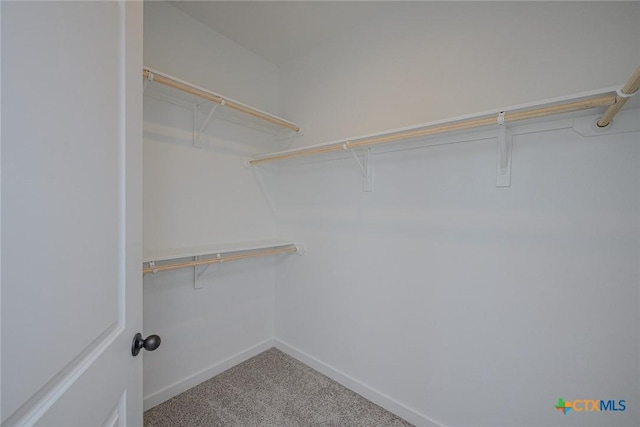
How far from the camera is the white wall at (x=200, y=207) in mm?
1713

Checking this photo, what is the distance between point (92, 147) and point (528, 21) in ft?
6.12

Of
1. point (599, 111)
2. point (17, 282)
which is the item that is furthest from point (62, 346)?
point (599, 111)

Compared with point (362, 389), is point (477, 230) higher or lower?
higher

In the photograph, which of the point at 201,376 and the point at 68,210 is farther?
the point at 201,376

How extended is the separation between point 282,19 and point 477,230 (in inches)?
76.0

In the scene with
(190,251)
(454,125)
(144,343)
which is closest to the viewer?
(144,343)

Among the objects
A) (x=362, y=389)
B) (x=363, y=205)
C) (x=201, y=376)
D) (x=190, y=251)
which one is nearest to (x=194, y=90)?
(x=190, y=251)

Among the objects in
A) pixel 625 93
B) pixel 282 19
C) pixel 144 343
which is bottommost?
pixel 144 343

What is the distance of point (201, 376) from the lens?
1972 millimetres

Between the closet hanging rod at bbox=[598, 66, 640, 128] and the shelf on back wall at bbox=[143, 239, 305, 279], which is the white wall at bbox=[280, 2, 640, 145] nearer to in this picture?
the closet hanging rod at bbox=[598, 66, 640, 128]

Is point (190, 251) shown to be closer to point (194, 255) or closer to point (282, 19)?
point (194, 255)

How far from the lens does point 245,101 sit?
2.22 metres

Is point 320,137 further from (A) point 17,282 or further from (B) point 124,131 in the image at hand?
(A) point 17,282

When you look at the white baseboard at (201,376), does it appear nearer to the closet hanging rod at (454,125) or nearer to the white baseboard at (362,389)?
the white baseboard at (362,389)
